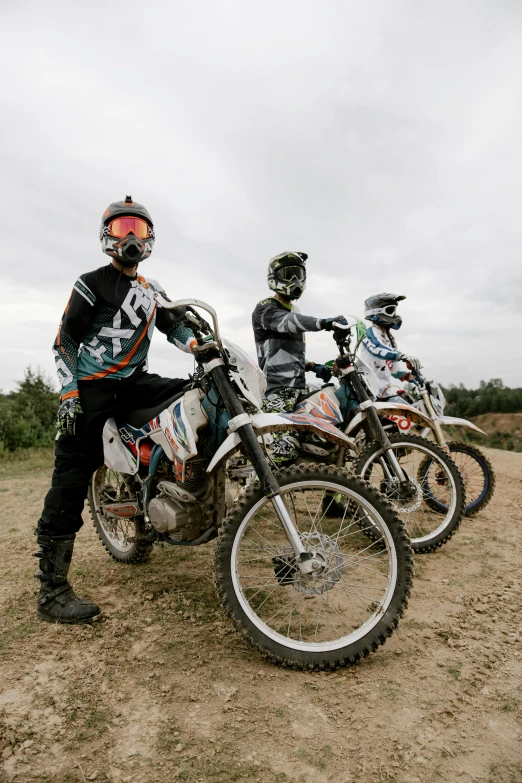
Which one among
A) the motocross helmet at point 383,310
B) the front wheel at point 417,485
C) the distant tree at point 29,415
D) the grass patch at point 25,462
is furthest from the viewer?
the distant tree at point 29,415

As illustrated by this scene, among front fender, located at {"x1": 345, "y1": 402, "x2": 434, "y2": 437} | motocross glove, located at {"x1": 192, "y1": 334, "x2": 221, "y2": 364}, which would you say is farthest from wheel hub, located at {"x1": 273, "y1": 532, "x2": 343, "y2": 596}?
front fender, located at {"x1": 345, "y1": 402, "x2": 434, "y2": 437}

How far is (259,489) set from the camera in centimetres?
270

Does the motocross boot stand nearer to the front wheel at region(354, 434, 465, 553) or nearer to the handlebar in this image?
the handlebar

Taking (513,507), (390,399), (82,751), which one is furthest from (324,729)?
(513,507)

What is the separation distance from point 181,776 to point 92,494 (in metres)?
2.67

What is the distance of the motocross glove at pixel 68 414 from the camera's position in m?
3.19

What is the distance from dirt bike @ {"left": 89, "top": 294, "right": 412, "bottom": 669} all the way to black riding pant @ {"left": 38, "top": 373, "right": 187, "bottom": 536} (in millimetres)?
120

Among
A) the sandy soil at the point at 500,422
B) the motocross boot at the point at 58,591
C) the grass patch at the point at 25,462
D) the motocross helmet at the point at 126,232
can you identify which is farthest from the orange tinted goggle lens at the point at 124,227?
the sandy soil at the point at 500,422

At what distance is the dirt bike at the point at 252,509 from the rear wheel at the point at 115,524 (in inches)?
3.8

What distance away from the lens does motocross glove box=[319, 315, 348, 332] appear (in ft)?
14.0

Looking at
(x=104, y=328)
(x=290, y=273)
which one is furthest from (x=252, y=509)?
(x=290, y=273)

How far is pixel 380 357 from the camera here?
571 centimetres

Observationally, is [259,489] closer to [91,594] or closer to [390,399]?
[91,594]

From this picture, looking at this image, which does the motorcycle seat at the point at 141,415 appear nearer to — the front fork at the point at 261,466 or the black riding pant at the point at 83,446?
the black riding pant at the point at 83,446
